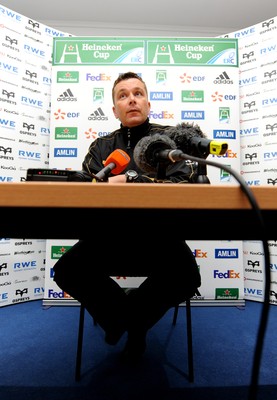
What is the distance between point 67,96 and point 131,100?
106cm

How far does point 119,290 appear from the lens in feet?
3.63

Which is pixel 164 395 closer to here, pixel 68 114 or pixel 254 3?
pixel 68 114

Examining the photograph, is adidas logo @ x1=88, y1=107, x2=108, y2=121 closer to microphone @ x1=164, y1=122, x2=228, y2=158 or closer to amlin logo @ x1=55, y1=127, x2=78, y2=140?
amlin logo @ x1=55, y1=127, x2=78, y2=140

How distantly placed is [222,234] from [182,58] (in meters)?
2.16

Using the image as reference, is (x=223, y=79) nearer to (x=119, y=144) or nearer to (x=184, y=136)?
(x=119, y=144)

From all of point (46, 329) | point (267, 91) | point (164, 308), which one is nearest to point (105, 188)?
point (164, 308)

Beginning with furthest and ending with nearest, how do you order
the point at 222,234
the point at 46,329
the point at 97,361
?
Result: the point at 46,329 < the point at 97,361 < the point at 222,234

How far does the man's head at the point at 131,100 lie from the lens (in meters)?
1.66

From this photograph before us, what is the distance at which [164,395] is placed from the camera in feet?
3.52

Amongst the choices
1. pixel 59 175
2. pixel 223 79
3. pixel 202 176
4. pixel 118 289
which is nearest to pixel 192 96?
pixel 223 79

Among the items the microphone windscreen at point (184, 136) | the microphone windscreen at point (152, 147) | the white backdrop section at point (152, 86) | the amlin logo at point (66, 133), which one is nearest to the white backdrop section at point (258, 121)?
the white backdrop section at point (152, 86)

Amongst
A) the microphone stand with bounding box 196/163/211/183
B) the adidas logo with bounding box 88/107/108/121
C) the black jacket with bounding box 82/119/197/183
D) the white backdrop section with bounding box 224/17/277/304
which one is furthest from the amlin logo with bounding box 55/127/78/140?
the microphone stand with bounding box 196/163/211/183

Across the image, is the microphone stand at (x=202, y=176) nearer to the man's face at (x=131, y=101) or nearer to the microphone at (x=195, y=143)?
the microphone at (x=195, y=143)

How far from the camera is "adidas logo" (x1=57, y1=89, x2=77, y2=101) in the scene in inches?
98.9
